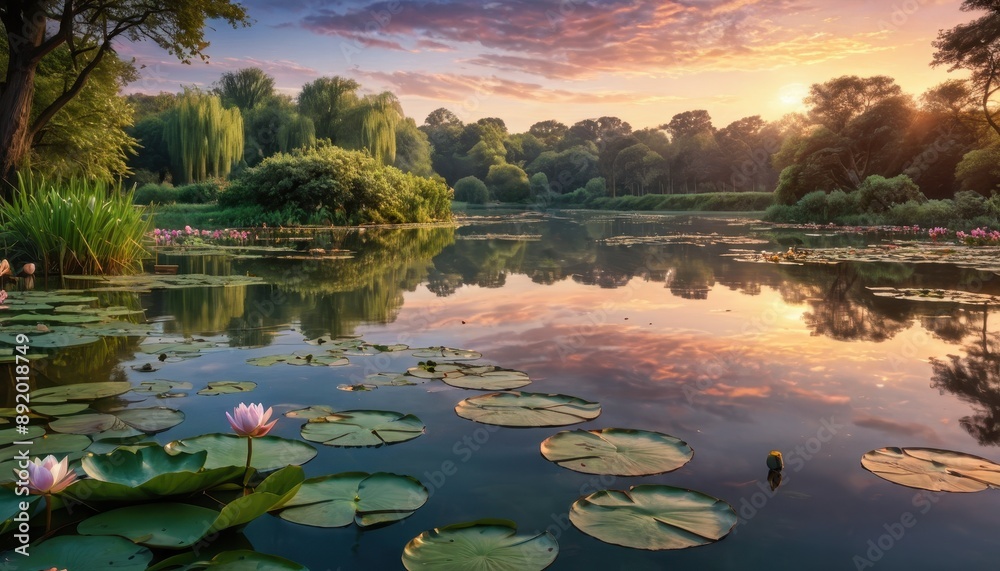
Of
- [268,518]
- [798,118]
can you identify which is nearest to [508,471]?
[268,518]

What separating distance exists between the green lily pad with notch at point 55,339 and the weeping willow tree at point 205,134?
3001cm

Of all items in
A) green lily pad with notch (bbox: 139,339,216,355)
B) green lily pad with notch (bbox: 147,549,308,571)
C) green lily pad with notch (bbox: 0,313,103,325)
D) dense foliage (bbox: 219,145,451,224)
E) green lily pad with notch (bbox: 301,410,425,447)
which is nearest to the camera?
green lily pad with notch (bbox: 147,549,308,571)

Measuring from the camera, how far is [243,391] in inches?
143

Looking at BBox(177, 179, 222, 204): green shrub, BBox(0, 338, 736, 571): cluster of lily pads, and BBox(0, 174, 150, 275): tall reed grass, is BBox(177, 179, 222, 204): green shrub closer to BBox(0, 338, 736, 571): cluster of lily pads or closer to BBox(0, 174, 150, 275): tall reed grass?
BBox(0, 174, 150, 275): tall reed grass

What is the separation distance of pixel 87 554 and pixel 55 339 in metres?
3.55

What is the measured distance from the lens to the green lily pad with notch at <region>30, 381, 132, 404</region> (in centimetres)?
336

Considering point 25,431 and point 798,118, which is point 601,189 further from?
point 25,431

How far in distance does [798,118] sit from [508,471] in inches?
2555

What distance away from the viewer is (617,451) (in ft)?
8.95

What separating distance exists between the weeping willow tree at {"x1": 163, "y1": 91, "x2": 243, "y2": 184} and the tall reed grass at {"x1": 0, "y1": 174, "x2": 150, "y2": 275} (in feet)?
80.1

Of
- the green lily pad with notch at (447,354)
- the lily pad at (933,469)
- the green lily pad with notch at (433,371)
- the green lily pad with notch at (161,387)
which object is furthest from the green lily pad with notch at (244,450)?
the lily pad at (933,469)

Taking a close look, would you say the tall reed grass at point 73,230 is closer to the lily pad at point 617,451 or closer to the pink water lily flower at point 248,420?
the pink water lily flower at point 248,420

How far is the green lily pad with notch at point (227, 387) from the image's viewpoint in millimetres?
3576

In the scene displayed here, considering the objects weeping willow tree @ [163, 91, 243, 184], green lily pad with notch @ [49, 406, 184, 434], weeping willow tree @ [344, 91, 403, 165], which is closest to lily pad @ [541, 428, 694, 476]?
green lily pad with notch @ [49, 406, 184, 434]
